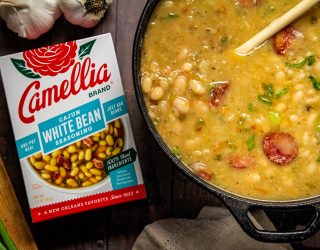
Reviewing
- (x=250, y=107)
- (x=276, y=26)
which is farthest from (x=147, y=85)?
(x=276, y=26)

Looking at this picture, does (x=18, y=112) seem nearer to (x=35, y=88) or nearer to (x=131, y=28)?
(x=35, y=88)

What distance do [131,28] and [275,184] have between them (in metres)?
0.71

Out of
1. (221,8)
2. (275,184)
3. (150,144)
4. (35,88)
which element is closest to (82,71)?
(35,88)

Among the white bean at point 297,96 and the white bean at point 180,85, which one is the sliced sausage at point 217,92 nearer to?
the white bean at point 180,85

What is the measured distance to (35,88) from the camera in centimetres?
190

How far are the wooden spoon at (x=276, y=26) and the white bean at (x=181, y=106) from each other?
0.69 ft

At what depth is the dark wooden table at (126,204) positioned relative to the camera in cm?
196

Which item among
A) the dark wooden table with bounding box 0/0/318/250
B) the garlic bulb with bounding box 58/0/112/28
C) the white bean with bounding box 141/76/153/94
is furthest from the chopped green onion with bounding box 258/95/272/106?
the garlic bulb with bounding box 58/0/112/28

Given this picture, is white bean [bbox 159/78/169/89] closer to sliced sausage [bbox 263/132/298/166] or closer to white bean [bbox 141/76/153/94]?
white bean [bbox 141/76/153/94]

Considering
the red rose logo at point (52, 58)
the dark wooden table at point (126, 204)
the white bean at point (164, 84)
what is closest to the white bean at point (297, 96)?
the white bean at point (164, 84)

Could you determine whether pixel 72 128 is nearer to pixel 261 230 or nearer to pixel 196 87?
pixel 196 87

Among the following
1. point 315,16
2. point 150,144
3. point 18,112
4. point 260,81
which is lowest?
point 150,144

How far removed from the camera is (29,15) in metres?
1.86

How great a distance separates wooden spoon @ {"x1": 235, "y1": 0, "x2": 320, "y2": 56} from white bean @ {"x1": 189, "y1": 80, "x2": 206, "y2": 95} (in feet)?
0.47
